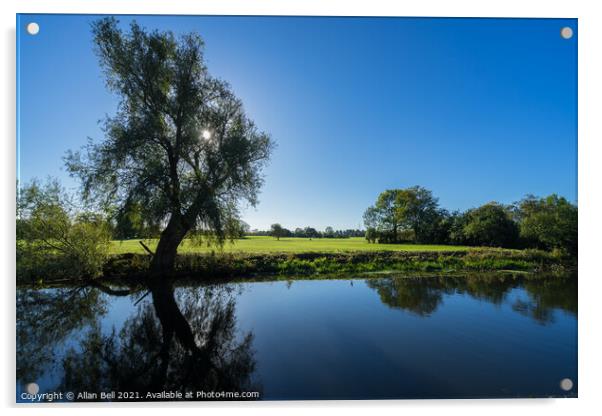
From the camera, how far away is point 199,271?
925 cm

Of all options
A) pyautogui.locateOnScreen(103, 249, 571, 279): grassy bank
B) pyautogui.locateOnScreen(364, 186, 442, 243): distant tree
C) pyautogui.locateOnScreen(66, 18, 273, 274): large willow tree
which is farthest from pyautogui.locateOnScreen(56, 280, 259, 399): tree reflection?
pyautogui.locateOnScreen(364, 186, 442, 243): distant tree

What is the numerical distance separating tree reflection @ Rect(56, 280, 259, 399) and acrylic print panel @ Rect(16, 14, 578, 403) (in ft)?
0.11

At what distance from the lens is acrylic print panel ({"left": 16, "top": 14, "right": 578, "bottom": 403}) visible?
156 inches

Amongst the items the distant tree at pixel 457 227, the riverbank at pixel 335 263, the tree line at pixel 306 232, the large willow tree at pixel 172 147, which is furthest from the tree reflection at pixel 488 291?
the large willow tree at pixel 172 147

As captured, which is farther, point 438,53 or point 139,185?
point 139,185

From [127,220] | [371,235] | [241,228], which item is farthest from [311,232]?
[127,220]

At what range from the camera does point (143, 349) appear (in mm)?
4301

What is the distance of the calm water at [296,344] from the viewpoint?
3.66 meters

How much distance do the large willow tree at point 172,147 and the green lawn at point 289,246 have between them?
0.94 metres

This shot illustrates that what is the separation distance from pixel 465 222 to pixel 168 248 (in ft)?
36.4

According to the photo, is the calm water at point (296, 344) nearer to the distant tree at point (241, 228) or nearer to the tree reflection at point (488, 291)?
the tree reflection at point (488, 291)

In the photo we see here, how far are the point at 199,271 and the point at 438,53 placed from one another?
366 inches
